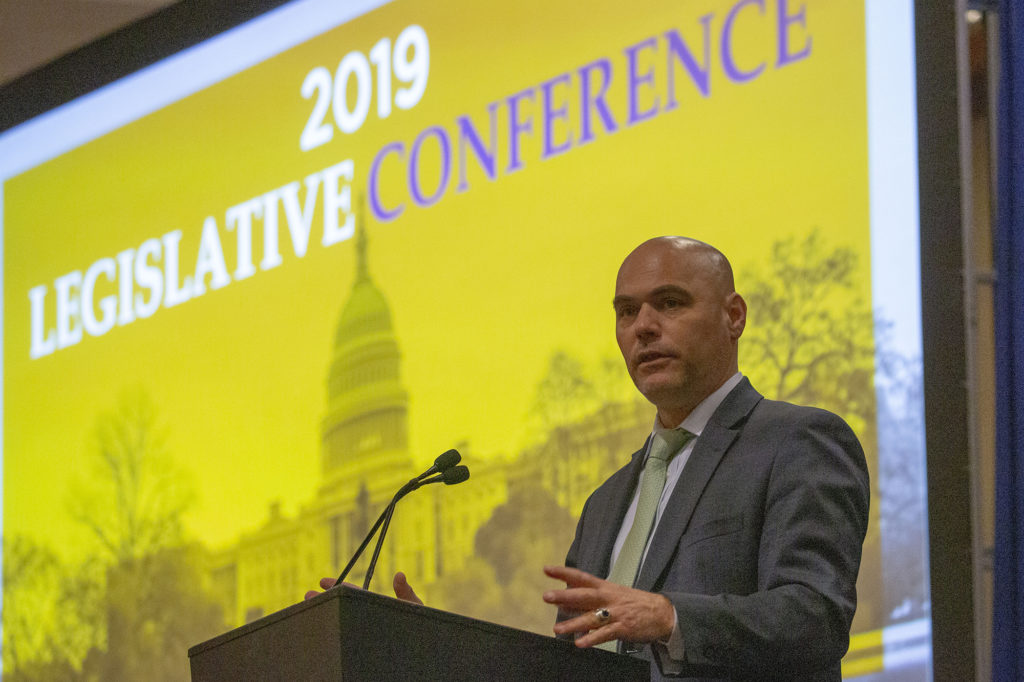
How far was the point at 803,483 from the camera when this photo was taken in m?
2.22

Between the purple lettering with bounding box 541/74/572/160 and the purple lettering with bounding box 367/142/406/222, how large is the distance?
0.59 m

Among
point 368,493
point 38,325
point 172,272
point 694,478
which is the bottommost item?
point 694,478

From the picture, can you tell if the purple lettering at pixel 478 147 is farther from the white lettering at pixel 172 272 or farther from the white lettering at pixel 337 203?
the white lettering at pixel 172 272

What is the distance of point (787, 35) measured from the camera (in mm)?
3980

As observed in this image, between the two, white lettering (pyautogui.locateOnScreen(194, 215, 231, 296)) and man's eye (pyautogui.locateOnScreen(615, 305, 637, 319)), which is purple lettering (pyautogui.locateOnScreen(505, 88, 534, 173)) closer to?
white lettering (pyautogui.locateOnScreen(194, 215, 231, 296))

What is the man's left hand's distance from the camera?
193 centimetres

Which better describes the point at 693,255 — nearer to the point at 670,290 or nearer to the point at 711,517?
the point at 670,290

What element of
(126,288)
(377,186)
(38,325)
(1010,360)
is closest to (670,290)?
(1010,360)

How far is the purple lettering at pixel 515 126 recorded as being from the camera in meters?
4.65

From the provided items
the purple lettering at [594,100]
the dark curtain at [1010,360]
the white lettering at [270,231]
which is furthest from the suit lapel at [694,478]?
the white lettering at [270,231]

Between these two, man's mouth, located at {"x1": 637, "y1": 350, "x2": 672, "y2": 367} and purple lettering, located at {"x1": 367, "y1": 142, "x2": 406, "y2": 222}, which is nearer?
man's mouth, located at {"x1": 637, "y1": 350, "x2": 672, "y2": 367}

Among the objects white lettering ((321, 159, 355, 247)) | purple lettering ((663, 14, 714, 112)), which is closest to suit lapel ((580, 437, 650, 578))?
purple lettering ((663, 14, 714, 112))

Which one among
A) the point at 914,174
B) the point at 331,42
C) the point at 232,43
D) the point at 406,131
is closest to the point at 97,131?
the point at 232,43

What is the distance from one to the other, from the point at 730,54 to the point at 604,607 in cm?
250
